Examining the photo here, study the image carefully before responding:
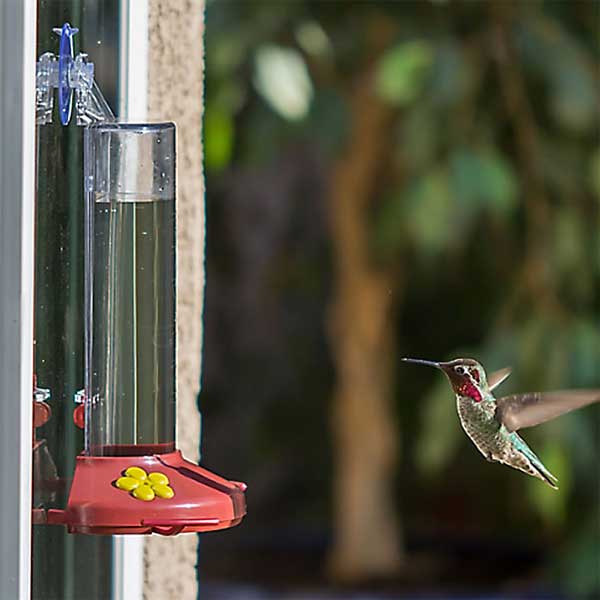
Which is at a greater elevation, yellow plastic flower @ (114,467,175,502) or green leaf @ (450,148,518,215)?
green leaf @ (450,148,518,215)

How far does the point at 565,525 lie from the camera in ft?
20.6

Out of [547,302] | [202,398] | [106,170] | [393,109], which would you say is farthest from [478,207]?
[106,170]

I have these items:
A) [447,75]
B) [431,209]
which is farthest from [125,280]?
[431,209]

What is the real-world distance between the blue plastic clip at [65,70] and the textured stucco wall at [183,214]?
0.30 metres

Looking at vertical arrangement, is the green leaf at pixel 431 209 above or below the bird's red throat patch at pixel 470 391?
above

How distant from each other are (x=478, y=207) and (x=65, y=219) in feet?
12.0

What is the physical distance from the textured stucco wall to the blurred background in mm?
2295

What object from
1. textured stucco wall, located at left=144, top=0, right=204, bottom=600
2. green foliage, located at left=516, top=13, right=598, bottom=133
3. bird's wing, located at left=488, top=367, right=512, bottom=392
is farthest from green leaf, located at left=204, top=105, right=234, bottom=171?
bird's wing, located at left=488, top=367, right=512, bottom=392

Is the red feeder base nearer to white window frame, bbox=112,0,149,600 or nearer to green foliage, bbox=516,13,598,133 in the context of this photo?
white window frame, bbox=112,0,149,600

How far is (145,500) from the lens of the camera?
1.19 meters

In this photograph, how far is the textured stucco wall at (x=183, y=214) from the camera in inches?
65.9

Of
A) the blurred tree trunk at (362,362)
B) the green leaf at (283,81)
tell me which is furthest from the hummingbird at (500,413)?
the blurred tree trunk at (362,362)

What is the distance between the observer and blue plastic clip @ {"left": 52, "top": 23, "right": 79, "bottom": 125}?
4.34ft

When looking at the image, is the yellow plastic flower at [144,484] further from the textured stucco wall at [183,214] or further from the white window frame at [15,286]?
the textured stucco wall at [183,214]
